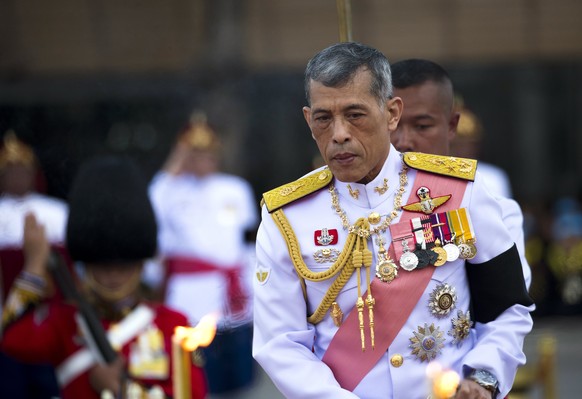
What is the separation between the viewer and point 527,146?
1298cm

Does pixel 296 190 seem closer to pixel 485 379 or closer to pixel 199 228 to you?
pixel 485 379

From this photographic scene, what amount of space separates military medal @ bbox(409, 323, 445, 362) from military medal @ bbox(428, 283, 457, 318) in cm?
5

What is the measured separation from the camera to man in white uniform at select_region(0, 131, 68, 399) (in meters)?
6.54

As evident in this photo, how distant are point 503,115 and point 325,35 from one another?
9.71 feet

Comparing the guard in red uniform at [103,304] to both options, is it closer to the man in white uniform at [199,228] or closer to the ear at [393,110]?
the ear at [393,110]

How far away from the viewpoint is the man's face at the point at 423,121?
430cm

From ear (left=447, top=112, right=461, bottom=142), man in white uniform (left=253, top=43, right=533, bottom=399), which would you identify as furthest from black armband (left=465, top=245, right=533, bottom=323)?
ear (left=447, top=112, right=461, bottom=142)

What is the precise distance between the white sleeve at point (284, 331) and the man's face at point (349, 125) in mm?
308


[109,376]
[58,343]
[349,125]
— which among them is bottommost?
[109,376]

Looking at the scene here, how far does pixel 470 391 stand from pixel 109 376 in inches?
82.6

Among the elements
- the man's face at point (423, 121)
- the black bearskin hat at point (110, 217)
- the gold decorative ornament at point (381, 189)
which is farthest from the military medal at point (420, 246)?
the black bearskin hat at point (110, 217)

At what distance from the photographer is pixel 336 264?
3434 mm

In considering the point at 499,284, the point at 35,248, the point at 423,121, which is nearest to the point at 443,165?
the point at 499,284

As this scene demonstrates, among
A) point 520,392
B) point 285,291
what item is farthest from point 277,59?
point 285,291
